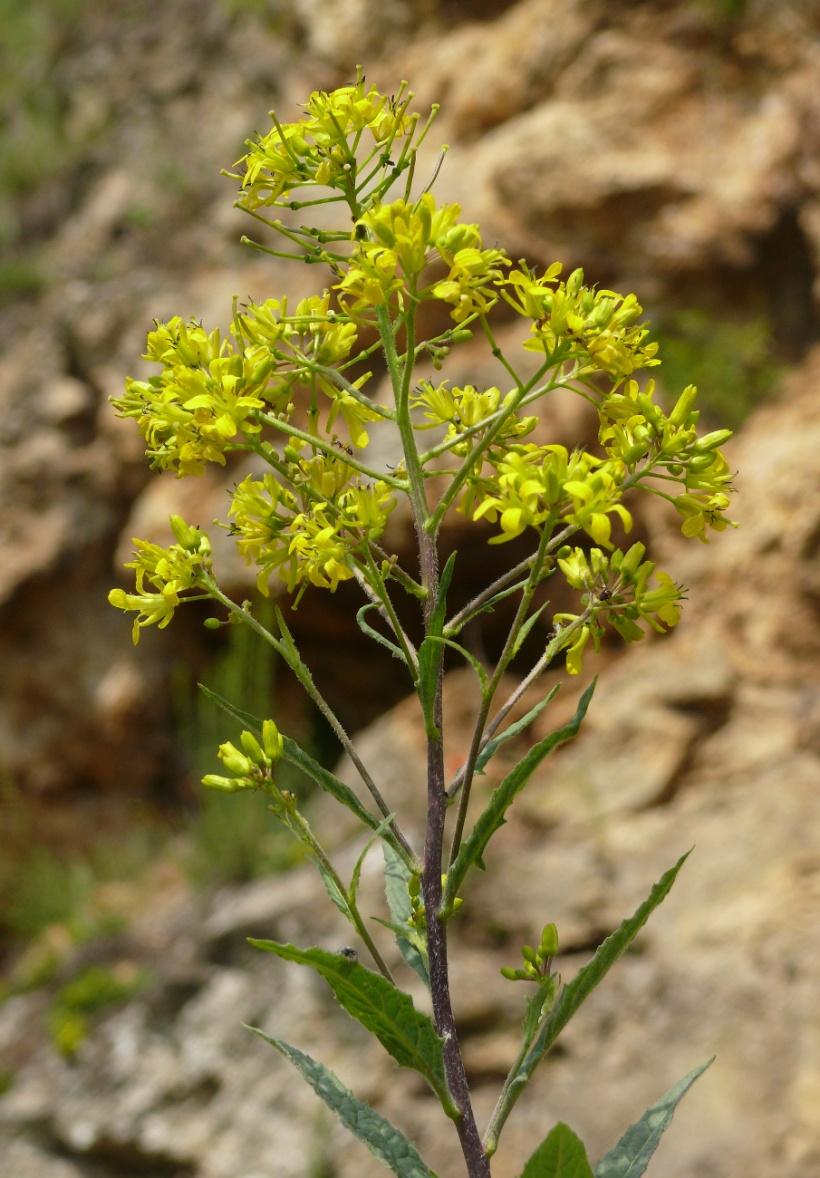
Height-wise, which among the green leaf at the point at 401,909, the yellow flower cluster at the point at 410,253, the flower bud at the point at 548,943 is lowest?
the flower bud at the point at 548,943

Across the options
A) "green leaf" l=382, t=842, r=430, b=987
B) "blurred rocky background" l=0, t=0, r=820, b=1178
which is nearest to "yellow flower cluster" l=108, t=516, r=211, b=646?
"green leaf" l=382, t=842, r=430, b=987

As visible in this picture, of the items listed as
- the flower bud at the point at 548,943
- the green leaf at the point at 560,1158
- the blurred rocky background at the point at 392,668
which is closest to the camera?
the green leaf at the point at 560,1158

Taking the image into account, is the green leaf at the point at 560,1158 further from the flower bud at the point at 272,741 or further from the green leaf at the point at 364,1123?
the flower bud at the point at 272,741

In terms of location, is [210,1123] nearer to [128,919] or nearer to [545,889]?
[545,889]

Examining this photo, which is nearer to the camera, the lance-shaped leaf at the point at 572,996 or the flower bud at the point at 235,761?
the lance-shaped leaf at the point at 572,996

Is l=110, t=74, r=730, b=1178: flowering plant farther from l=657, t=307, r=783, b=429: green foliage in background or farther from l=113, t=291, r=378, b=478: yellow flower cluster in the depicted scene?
l=657, t=307, r=783, b=429: green foliage in background

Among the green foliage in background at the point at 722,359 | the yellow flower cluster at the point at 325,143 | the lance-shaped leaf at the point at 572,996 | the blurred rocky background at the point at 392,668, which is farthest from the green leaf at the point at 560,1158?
the green foliage in background at the point at 722,359
